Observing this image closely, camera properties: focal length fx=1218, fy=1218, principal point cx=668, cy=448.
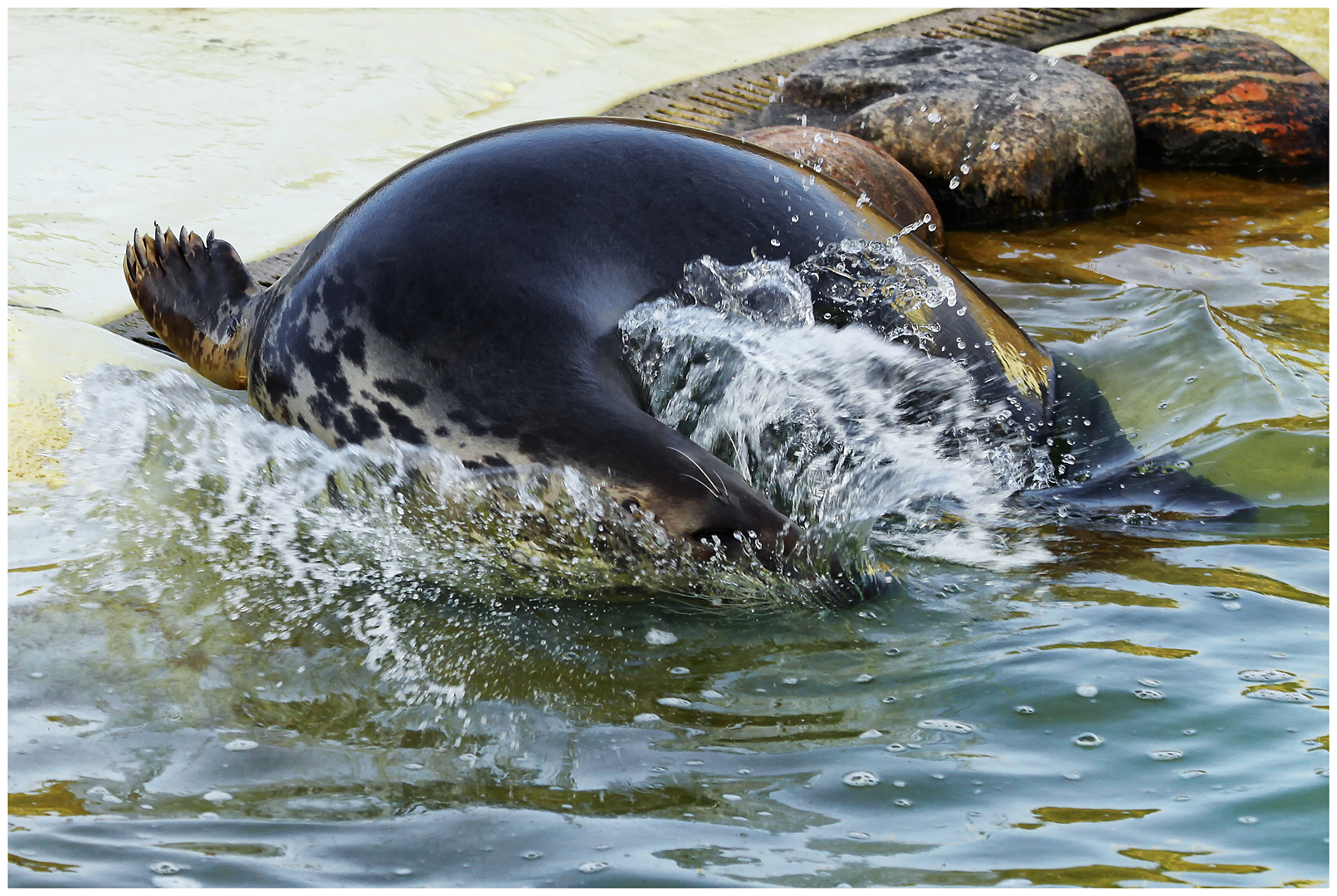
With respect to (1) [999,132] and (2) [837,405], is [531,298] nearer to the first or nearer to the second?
(2) [837,405]

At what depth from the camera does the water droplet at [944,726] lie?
7.39 ft

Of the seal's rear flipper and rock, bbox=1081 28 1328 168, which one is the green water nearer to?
the seal's rear flipper

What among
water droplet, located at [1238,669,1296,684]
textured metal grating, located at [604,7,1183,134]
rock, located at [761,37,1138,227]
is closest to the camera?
water droplet, located at [1238,669,1296,684]

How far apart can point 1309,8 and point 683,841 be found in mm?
9545

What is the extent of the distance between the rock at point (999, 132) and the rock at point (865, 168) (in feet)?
1.89

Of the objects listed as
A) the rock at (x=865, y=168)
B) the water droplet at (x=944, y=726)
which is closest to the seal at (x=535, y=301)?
the water droplet at (x=944, y=726)

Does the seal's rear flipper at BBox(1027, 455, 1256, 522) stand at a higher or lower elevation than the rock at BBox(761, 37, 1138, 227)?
lower

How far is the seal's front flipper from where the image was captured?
3406mm

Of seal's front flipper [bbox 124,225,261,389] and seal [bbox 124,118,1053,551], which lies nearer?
seal [bbox 124,118,1053,551]

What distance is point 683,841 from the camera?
194cm

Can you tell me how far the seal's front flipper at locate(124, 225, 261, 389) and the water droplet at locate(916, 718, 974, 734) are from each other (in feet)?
6.85

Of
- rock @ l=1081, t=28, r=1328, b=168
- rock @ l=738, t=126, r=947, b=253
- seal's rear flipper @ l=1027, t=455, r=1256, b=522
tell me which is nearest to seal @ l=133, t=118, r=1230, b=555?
seal's rear flipper @ l=1027, t=455, r=1256, b=522

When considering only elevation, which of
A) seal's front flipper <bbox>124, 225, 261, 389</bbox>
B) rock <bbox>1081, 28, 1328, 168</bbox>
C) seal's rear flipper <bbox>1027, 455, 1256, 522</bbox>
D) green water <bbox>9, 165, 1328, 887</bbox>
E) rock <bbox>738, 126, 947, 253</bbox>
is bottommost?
green water <bbox>9, 165, 1328, 887</bbox>

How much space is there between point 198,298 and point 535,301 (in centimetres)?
123
